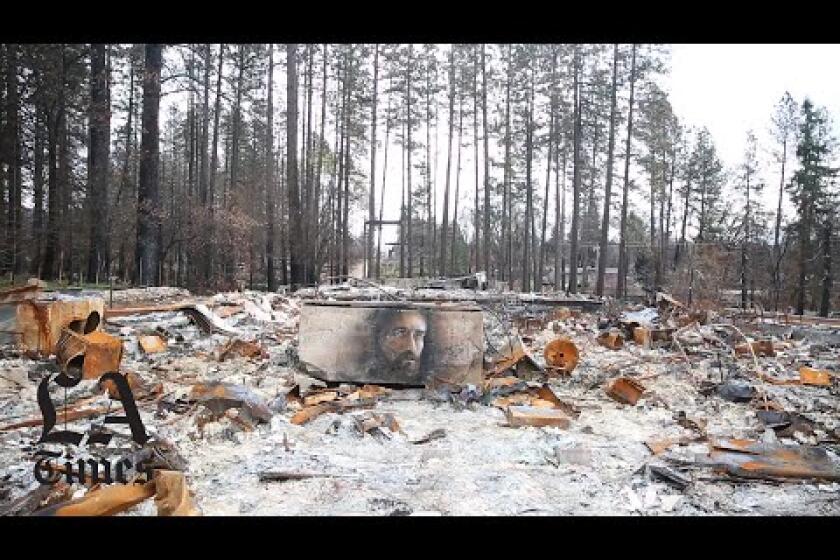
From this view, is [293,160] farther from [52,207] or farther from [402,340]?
[402,340]

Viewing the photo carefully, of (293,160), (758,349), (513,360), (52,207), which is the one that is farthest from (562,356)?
(52,207)

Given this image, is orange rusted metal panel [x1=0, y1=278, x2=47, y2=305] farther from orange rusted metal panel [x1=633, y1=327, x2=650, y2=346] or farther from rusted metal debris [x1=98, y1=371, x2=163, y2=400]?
orange rusted metal panel [x1=633, y1=327, x2=650, y2=346]

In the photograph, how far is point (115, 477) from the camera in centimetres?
336

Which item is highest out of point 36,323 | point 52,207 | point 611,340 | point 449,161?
point 449,161

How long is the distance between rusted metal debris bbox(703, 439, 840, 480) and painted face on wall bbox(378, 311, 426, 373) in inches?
117

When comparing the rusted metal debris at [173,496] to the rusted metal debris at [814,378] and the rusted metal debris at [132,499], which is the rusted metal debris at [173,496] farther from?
the rusted metal debris at [814,378]

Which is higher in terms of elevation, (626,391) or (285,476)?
(626,391)

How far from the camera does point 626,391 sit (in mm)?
5891

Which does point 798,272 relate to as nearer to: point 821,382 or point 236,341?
point 821,382

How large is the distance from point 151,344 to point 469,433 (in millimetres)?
4405

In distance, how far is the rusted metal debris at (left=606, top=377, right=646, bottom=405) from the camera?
5.83m

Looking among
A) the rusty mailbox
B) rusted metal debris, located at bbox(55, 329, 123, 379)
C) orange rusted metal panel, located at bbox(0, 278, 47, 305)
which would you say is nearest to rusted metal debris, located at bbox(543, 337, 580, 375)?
the rusty mailbox
